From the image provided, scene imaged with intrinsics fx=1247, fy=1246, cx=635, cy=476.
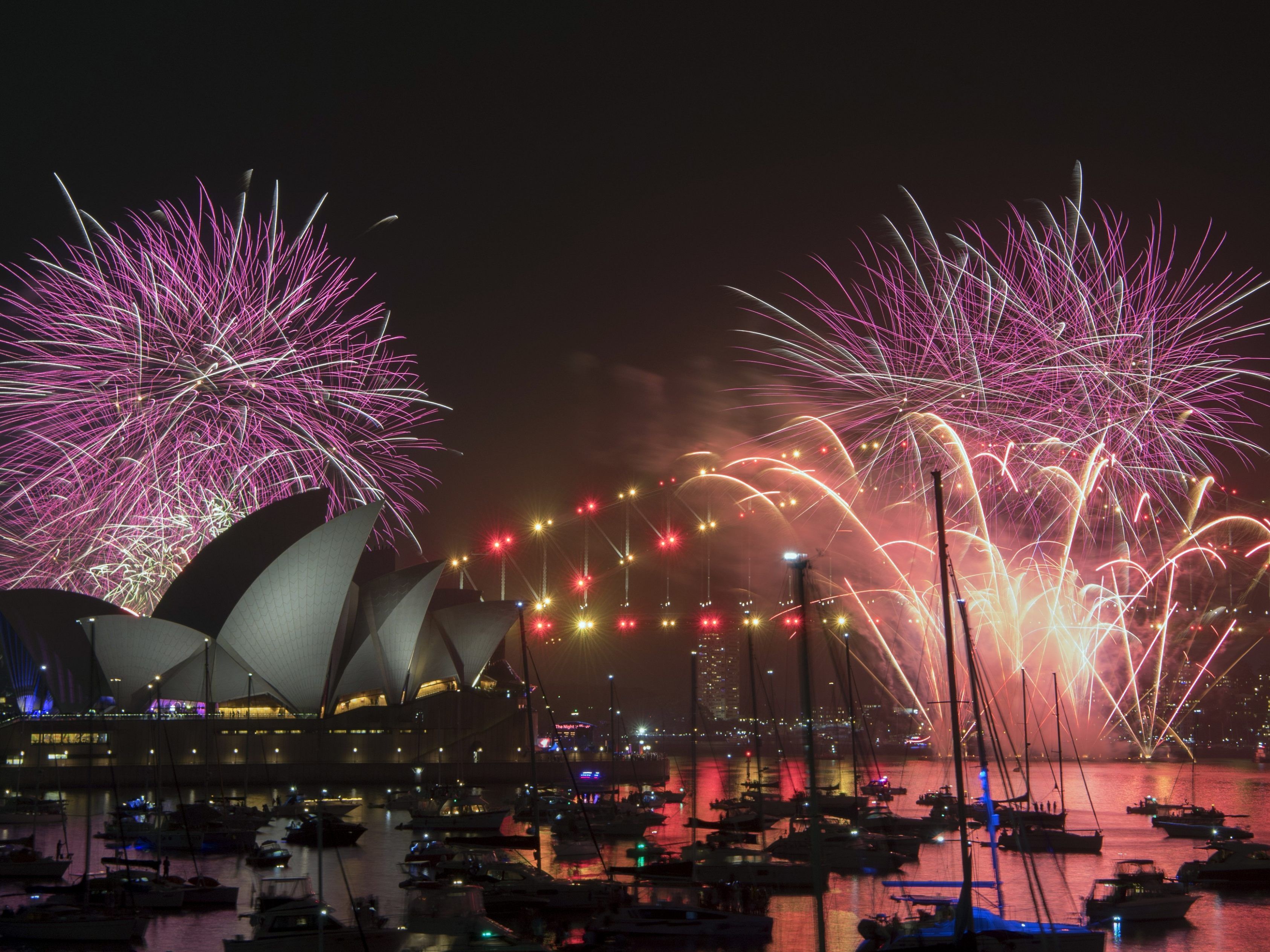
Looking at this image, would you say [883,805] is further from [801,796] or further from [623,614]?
[623,614]

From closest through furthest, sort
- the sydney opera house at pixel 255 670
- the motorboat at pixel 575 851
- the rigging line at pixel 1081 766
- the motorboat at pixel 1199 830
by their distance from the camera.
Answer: the motorboat at pixel 575 851
the motorboat at pixel 1199 830
the rigging line at pixel 1081 766
the sydney opera house at pixel 255 670

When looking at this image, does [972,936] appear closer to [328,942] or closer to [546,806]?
[328,942]

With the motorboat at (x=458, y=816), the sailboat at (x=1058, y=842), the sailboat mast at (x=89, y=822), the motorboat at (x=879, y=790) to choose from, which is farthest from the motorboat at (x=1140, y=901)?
the motorboat at (x=879, y=790)

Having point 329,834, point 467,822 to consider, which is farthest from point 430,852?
point 467,822

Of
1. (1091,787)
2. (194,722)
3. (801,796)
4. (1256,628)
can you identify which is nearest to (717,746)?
(1256,628)

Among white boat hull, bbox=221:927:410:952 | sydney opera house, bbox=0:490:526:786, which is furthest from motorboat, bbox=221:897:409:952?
sydney opera house, bbox=0:490:526:786

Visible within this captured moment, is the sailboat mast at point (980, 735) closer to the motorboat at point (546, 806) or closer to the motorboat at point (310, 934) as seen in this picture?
the motorboat at point (310, 934)
